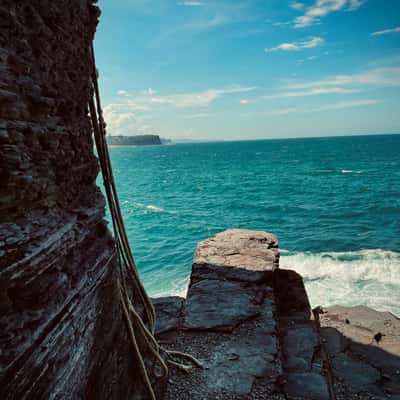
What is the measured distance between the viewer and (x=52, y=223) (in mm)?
2119

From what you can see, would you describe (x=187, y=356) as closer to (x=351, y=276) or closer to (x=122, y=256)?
(x=122, y=256)

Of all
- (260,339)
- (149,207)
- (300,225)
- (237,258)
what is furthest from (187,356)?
(149,207)

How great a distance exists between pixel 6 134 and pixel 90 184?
1.22m

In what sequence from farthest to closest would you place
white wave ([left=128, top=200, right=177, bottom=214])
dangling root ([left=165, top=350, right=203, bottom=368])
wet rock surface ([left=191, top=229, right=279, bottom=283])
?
white wave ([left=128, top=200, right=177, bottom=214]), wet rock surface ([left=191, top=229, right=279, bottom=283]), dangling root ([left=165, top=350, right=203, bottom=368])

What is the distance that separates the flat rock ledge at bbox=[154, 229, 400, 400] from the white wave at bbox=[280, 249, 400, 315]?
11.7 feet

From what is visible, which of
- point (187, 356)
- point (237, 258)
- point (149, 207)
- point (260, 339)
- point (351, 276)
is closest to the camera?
point (187, 356)

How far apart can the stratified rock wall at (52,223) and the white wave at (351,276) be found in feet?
32.5

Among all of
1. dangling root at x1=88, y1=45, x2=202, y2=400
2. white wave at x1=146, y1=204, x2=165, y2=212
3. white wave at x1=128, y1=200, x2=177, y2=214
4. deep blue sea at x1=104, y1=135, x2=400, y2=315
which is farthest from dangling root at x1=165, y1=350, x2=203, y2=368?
white wave at x1=146, y1=204, x2=165, y2=212

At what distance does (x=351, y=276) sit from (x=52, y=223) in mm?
13273

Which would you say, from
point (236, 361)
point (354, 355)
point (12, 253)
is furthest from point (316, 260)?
point (12, 253)

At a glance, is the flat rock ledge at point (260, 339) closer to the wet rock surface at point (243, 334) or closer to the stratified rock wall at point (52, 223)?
the wet rock surface at point (243, 334)

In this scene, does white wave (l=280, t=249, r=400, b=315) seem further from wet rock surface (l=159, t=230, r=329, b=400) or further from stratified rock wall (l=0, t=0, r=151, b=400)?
stratified rock wall (l=0, t=0, r=151, b=400)

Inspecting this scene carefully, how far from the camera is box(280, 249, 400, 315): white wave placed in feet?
36.2

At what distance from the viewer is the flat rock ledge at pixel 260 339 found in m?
3.91
